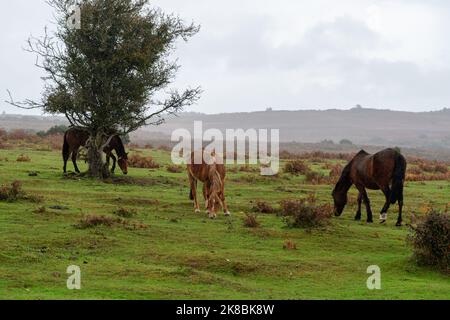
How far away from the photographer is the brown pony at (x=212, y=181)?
18766 mm

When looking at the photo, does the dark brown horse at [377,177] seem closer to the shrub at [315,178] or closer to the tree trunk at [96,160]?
the shrub at [315,178]

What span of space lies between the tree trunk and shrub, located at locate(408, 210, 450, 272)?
15.2 meters

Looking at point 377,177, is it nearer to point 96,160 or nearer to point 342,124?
point 96,160

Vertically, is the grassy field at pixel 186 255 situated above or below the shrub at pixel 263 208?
below

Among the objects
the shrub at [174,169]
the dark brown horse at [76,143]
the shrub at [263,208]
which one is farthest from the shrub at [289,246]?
the shrub at [174,169]

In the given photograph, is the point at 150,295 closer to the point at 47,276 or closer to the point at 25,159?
the point at 47,276

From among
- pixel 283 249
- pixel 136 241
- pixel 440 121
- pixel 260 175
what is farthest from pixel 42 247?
pixel 440 121

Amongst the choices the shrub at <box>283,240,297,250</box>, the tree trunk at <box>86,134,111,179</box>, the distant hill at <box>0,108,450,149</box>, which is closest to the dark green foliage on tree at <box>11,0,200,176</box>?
the tree trunk at <box>86,134,111,179</box>

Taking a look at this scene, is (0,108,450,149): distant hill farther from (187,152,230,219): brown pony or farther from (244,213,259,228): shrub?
(244,213,259,228): shrub

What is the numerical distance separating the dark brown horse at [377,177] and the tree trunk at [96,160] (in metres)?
10.0

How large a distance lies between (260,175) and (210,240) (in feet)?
51.8

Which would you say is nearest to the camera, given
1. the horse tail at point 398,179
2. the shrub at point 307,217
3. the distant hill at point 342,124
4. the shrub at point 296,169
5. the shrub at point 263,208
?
the shrub at point 307,217

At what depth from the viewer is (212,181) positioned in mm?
18828

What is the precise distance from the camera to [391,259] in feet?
48.7
